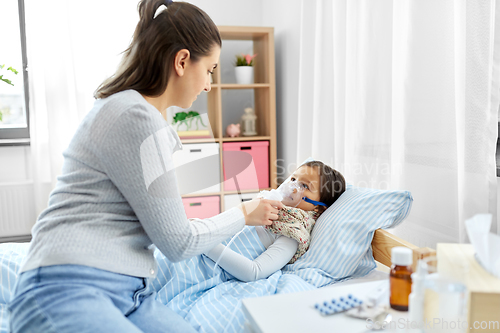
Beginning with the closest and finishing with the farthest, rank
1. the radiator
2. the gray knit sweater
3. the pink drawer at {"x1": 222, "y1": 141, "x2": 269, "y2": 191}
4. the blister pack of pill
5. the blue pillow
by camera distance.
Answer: the blister pack of pill, the gray knit sweater, the blue pillow, the pink drawer at {"x1": 222, "y1": 141, "x2": 269, "y2": 191}, the radiator

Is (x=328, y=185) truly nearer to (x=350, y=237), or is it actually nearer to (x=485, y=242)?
(x=350, y=237)

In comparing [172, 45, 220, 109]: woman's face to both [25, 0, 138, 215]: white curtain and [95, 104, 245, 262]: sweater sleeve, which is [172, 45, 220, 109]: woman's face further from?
[25, 0, 138, 215]: white curtain

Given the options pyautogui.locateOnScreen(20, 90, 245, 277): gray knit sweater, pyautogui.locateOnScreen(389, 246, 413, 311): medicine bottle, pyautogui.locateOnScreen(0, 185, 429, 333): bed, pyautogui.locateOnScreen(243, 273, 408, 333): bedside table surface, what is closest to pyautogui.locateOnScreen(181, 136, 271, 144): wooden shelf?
pyautogui.locateOnScreen(0, 185, 429, 333): bed

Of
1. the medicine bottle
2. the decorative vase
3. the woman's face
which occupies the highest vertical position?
the woman's face

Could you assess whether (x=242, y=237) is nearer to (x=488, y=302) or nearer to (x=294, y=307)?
(x=294, y=307)

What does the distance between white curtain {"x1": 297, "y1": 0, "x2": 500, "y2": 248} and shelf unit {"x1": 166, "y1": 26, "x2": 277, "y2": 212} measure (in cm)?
76

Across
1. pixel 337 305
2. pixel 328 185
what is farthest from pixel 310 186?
pixel 337 305

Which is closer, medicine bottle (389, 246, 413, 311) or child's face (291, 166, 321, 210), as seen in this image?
medicine bottle (389, 246, 413, 311)

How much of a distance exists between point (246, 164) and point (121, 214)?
6.87ft

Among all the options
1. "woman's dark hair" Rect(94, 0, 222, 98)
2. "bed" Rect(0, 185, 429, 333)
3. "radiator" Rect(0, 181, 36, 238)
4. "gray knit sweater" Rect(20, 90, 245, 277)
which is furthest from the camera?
"radiator" Rect(0, 181, 36, 238)

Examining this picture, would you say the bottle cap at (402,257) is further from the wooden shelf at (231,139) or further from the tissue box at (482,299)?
the wooden shelf at (231,139)

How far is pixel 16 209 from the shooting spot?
3.12 meters

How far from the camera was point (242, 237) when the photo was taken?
4.86 feet

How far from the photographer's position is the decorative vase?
3.30 meters
